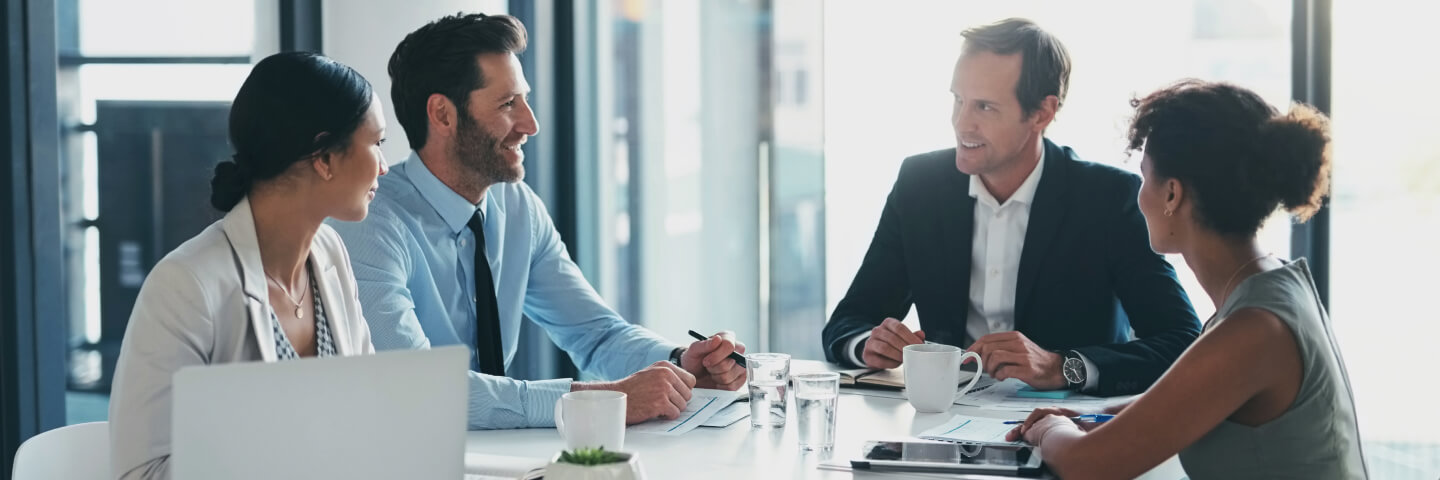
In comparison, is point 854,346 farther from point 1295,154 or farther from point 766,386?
point 1295,154

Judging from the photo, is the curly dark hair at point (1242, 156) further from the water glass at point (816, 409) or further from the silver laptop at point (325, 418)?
the silver laptop at point (325, 418)

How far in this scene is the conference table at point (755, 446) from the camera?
1619mm

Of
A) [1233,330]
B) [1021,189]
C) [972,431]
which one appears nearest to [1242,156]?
[1233,330]

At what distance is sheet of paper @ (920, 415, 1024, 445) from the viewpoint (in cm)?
176

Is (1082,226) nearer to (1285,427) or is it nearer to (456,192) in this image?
(1285,427)

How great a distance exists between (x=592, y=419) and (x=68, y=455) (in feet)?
2.34

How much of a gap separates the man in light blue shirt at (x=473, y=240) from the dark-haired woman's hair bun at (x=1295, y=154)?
0.94m

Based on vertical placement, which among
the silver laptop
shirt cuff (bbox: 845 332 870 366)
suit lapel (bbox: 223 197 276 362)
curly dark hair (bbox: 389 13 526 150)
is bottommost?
shirt cuff (bbox: 845 332 870 366)

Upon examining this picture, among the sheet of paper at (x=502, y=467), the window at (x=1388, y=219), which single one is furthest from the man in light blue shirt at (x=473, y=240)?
the window at (x=1388, y=219)

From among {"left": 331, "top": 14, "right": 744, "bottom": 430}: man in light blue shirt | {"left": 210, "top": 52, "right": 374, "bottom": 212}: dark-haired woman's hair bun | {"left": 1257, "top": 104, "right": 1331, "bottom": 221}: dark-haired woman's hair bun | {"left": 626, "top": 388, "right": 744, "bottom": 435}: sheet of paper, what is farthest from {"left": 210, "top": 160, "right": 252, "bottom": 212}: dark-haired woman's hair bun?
{"left": 1257, "top": 104, "right": 1331, "bottom": 221}: dark-haired woman's hair bun

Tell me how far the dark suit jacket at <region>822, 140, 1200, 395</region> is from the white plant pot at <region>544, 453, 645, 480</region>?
3.95 ft

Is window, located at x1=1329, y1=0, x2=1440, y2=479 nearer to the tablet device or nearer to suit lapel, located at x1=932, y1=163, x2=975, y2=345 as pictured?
A: suit lapel, located at x1=932, y1=163, x2=975, y2=345

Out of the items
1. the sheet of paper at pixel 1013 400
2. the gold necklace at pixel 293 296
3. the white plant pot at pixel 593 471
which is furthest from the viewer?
the sheet of paper at pixel 1013 400

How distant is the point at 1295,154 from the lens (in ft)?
5.51
